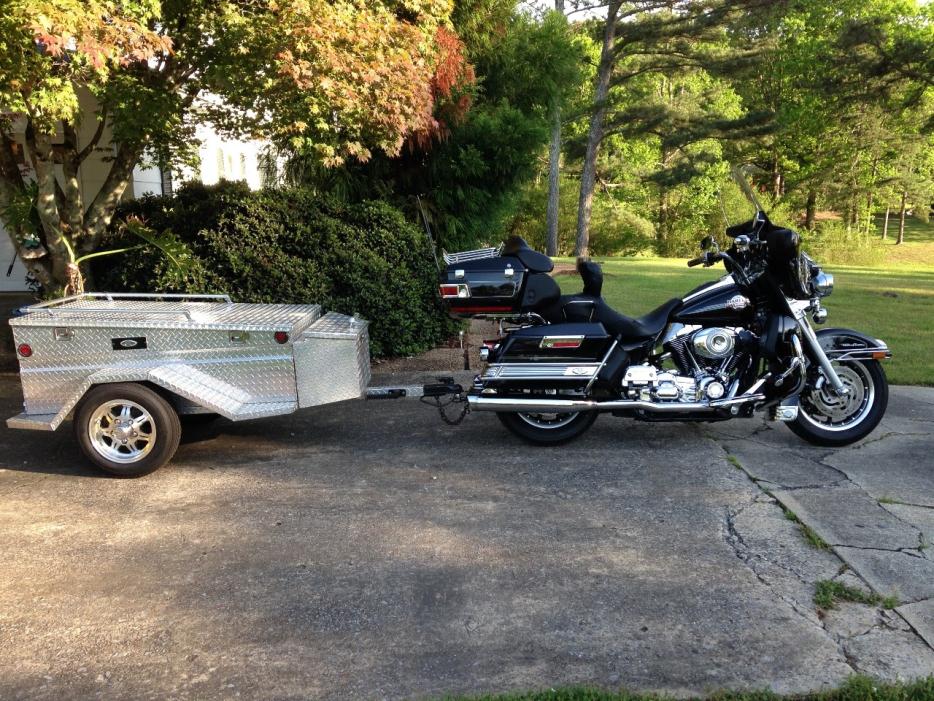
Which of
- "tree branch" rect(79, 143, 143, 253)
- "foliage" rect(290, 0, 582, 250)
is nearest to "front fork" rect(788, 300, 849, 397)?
"foliage" rect(290, 0, 582, 250)

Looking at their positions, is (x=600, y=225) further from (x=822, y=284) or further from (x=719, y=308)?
(x=719, y=308)

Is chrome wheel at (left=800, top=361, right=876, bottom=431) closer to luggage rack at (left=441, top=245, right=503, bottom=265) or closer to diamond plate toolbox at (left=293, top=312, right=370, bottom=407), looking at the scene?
luggage rack at (left=441, top=245, right=503, bottom=265)

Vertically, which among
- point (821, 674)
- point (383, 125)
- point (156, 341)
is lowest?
point (821, 674)

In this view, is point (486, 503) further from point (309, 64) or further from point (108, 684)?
point (309, 64)

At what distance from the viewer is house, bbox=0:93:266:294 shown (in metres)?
11.8

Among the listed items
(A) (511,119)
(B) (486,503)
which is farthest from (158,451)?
(A) (511,119)

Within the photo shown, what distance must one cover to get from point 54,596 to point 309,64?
4.08 metres

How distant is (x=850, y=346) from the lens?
5605 millimetres

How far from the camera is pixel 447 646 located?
322cm

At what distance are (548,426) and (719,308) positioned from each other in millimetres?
1483

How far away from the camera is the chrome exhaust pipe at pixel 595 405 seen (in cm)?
540

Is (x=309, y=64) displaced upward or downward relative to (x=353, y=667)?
upward

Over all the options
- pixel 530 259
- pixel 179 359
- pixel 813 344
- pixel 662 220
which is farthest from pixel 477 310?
pixel 662 220

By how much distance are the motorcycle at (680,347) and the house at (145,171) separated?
5.52m
